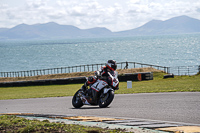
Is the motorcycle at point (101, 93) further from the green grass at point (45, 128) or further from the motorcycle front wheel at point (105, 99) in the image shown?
the green grass at point (45, 128)

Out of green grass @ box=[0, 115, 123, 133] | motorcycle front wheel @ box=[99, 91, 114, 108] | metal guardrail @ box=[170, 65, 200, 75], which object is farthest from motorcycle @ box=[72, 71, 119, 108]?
metal guardrail @ box=[170, 65, 200, 75]

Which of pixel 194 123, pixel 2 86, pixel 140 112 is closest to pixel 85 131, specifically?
pixel 194 123

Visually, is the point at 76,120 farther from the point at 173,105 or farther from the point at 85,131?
the point at 173,105

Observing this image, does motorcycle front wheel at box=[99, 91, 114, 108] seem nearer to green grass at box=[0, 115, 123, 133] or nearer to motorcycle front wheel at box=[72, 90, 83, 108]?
motorcycle front wheel at box=[72, 90, 83, 108]

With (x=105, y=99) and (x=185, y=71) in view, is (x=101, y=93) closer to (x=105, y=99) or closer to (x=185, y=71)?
(x=105, y=99)

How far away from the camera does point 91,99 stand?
469 inches

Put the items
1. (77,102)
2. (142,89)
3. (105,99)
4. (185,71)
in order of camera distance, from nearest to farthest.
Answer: (105,99), (77,102), (142,89), (185,71)

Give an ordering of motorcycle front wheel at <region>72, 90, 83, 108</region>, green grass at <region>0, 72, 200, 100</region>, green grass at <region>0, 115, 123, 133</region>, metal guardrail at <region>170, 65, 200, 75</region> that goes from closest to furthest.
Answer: green grass at <region>0, 115, 123, 133</region>, motorcycle front wheel at <region>72, 90, 83, 108</region>, green grass at <region>0, 72, 200, 100</region>, metal guardrail at <region>170, 65, 200, 75</region>

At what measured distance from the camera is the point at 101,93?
1162 centimetres

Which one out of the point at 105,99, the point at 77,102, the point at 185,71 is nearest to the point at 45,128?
the point at 105,99

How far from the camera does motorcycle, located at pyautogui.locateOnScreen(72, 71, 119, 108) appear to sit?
11.2 meters

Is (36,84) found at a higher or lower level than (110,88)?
lower

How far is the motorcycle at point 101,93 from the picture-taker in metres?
11.2

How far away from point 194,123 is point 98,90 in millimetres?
4213
